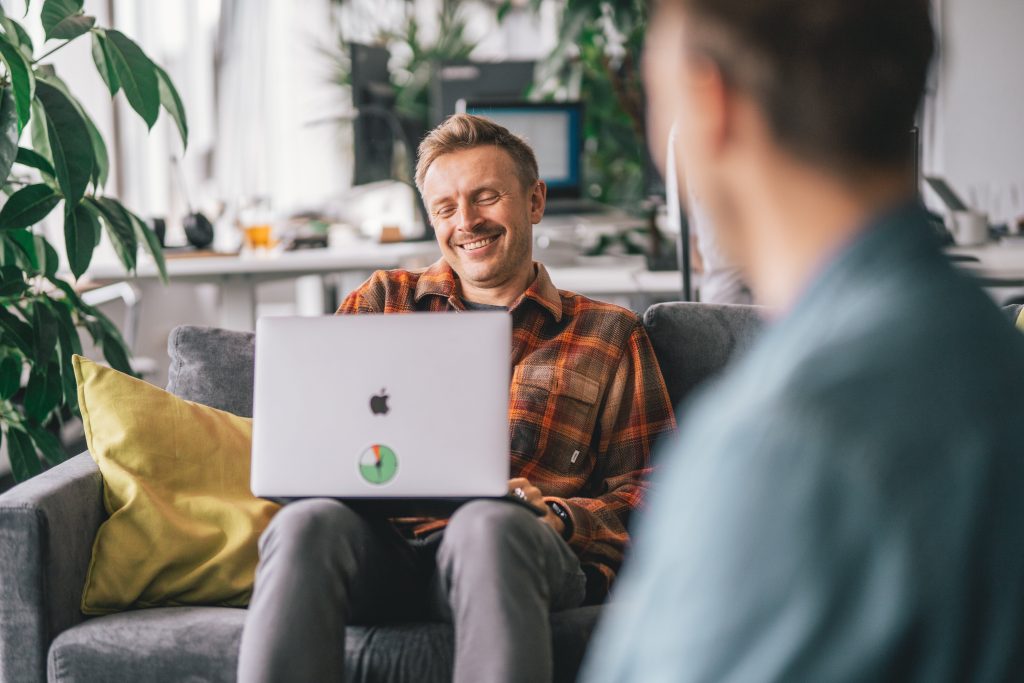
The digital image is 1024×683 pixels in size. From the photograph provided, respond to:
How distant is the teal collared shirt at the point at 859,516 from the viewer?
471 mm

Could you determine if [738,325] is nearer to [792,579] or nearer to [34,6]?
[792,579]

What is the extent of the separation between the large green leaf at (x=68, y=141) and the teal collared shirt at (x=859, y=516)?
1630 mm

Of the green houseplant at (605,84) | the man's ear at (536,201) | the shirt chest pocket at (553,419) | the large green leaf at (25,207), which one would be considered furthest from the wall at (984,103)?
the large green leaf at (25,207)

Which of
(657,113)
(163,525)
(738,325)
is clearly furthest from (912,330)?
(738,325)

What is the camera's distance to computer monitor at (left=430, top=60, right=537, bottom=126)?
187 inches

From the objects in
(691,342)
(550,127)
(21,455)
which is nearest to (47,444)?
(21,455)

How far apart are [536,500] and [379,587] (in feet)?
0.88

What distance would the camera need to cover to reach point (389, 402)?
151cm

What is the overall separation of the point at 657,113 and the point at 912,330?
234mm

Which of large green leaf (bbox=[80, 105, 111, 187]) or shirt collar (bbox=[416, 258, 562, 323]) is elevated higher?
large green leaf (bbox=[80, 105, 111, 187])

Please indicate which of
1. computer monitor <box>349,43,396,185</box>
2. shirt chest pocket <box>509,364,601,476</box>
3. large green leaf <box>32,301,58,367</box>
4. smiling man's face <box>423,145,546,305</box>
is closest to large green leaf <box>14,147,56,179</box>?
large green leaf <box>32,301,58,367</box>

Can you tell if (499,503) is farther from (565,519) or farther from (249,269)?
(249,269)

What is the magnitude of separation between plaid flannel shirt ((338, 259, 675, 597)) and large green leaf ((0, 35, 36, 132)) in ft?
2.02

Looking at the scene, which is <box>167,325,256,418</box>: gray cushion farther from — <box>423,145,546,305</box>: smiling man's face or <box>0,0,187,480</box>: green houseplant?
<box>423,145,546,305</box>: smiling man's face
